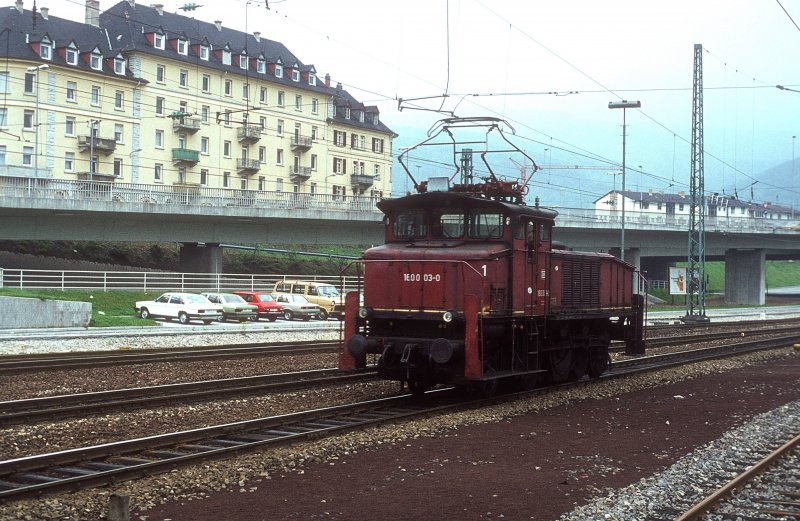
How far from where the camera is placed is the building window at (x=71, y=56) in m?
65.3

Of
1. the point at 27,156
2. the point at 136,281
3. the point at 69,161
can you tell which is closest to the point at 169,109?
the point at 69,161

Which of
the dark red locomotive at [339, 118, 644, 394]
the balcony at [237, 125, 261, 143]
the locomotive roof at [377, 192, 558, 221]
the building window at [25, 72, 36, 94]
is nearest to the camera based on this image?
the dark red locomotive at [339, 118, 644, 394]

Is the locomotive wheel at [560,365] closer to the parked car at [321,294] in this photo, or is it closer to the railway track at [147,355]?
the railway track at [147,355]

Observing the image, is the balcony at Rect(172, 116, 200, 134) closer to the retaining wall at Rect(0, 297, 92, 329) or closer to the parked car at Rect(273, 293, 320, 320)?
the parked car at Rect(273, 293, 320, 320)

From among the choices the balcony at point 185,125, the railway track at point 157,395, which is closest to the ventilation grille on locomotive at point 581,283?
the railway track at point 157,395

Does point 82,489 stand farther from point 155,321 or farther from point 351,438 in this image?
point 155,321

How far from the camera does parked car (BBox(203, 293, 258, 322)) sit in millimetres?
40500

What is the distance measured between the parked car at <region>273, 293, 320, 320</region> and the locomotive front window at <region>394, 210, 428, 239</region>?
28548 millimetres

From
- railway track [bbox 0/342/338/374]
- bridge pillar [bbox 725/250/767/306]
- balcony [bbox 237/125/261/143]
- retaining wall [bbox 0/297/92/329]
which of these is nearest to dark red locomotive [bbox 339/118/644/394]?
railway track [bbox 0/342/338/374]

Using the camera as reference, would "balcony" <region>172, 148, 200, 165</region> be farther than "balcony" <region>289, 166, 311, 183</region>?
No

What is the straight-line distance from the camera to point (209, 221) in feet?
170

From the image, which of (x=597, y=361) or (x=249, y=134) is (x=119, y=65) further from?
(x=597, y=361)

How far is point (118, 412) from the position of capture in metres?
13.8

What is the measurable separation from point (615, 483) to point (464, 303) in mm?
5141
